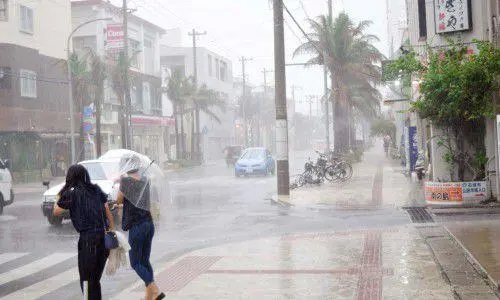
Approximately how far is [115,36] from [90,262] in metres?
34.5

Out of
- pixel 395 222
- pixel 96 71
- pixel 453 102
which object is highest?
pixel 96 71

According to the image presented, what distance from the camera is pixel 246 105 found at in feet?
299

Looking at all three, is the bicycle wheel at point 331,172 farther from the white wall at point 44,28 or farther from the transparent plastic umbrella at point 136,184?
the white wall at point 44,28

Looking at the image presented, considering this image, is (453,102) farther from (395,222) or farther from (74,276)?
(74,276)

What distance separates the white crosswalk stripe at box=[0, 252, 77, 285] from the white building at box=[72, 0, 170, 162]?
35.0m

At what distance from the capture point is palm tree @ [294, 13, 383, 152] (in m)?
41.6

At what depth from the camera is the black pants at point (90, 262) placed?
248 inches

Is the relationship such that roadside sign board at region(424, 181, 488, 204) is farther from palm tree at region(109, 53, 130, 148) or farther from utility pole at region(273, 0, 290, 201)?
palm tree at region(109, 53, 130, 148)

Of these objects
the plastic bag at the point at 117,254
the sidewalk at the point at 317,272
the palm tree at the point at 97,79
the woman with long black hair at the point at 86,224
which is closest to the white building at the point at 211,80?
the palm tree at the point at 97,79

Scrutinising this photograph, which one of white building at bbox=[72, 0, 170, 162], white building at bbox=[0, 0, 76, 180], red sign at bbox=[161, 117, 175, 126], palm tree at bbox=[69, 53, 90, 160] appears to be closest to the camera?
white building at bbox=[0, 0, 76, 180]

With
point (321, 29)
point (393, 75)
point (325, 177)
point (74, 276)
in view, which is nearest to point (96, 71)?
point (321, 29)

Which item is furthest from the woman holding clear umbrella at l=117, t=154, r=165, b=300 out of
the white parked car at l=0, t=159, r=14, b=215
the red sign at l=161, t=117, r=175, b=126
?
the red sign at l=161, t=117, r=175, b=126

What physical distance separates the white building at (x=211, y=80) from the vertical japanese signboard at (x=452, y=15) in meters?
56.1

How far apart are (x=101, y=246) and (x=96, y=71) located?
35350mm
